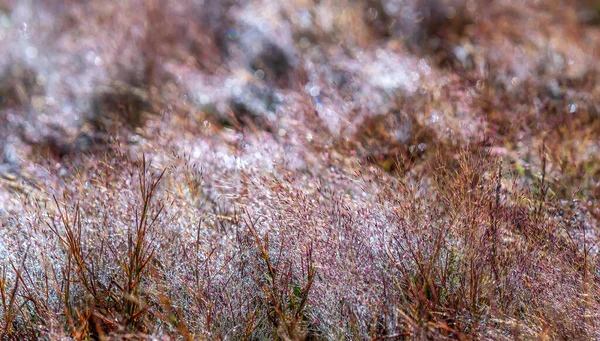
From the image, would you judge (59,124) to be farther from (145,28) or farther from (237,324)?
(237,324)

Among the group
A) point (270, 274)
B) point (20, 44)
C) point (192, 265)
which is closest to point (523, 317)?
point (270, 274)

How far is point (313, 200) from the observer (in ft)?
7.16

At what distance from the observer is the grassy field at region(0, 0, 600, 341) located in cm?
196

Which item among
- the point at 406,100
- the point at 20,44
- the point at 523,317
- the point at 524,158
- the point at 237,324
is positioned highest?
the point at 20,44

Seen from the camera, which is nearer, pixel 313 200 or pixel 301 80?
pixel 313 200

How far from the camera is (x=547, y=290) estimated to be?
6.31 feet

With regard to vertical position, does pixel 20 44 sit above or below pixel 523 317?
above

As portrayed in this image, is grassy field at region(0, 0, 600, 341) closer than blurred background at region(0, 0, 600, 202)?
Yes

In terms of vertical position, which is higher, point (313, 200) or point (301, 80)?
point (301, 80)

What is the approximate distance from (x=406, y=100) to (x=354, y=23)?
116 centimetres

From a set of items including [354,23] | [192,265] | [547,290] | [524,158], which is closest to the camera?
[547,290]

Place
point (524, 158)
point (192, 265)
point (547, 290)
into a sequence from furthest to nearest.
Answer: point (524, 158) → point (192, 265) → point (547, 290)

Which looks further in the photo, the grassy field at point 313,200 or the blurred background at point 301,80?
the blurred background at point 301,80

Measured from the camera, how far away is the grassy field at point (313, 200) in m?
1.96
